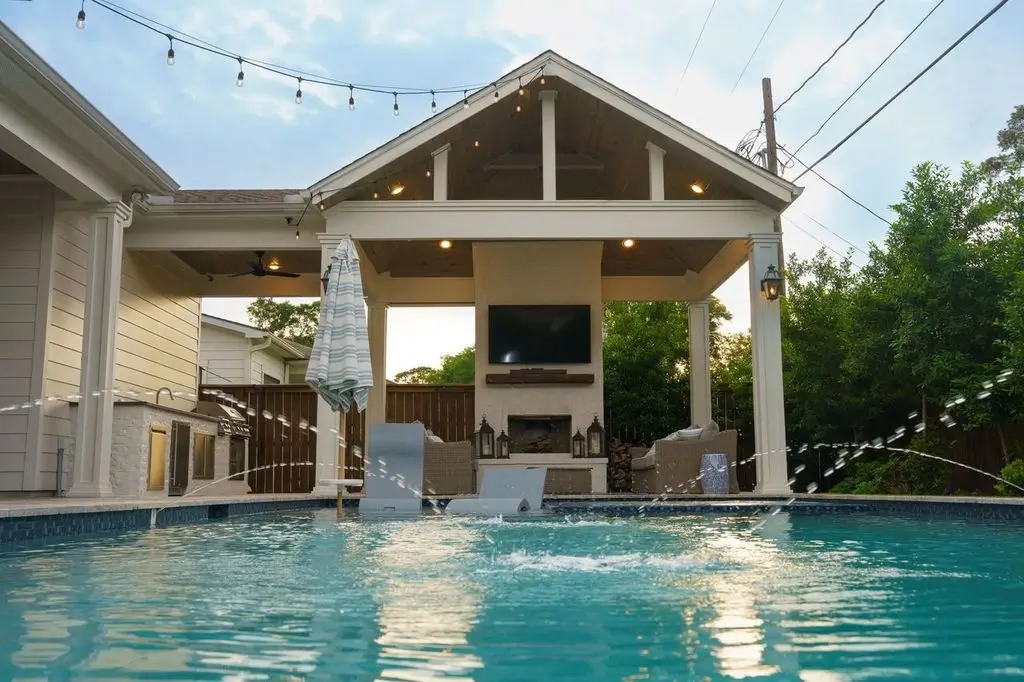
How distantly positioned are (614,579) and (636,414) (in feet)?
36.3

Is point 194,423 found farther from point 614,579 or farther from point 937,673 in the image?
point 937,673

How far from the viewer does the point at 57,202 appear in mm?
9023

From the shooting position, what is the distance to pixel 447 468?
10.7m

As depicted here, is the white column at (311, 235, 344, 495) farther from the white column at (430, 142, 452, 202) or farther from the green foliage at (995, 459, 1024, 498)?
the green foliage at (995, 459, 1024, 498)

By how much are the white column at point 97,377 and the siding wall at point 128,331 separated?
20.2 inches

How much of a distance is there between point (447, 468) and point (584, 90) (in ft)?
14.8

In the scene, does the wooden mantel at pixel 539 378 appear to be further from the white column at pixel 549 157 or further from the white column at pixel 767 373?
the white column at pixel 549 157

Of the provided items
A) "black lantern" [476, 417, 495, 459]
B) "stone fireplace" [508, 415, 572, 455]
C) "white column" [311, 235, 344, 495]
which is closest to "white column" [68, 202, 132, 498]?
"white column" [311, 235, 344, 495]

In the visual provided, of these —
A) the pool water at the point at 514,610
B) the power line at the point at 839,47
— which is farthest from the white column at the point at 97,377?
the power line at the point at 839,47

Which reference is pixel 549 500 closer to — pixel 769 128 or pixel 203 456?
pixel 203 456

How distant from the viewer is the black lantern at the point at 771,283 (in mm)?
9648

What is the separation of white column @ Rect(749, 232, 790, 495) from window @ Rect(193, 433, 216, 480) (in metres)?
6.60

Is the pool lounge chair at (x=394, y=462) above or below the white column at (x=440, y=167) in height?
below

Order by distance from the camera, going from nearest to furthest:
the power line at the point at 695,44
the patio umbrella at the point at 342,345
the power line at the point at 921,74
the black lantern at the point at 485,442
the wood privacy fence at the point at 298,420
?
the power line at the point at 921,74
the patio umbrella at the point at 342,345
the black lantern at the point at 485,442
the wood privacy fence at the point at 298,420
the power line at the point at 695,44
